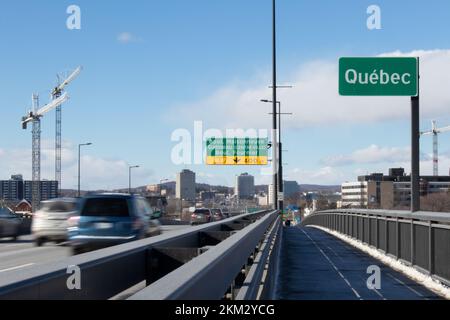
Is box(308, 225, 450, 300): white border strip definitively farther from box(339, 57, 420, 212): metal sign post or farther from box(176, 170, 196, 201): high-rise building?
box(176, 170, 196, 201): high-rise building

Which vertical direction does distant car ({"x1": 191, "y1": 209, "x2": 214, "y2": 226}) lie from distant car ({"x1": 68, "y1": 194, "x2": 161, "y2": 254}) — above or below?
below

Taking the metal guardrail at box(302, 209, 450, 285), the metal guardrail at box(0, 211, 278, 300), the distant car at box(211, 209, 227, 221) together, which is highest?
the metal guardrail at box(0, 211, 278, 300)

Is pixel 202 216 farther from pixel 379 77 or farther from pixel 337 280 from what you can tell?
pixel 337 280

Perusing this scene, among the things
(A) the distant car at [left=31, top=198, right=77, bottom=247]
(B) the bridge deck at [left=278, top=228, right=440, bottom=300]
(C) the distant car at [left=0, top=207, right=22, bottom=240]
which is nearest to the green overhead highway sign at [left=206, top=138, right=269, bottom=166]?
(C) the distant car at [left=0, top=207, right=22, bottom=240]

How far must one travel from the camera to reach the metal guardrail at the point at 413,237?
13.2 m

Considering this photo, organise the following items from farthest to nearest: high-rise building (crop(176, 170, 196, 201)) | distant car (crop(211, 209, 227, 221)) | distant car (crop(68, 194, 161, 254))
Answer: high-rise building (crop(176, 170, 196, 201)) < distant car (crop(211, 209, 227, 221)) < distant car (crop(68, 194, 161, 254))

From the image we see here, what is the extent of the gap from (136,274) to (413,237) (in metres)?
10.5

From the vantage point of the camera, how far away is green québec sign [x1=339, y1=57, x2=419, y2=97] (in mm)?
18086

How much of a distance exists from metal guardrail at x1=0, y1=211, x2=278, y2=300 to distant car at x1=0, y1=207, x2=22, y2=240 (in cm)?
2458

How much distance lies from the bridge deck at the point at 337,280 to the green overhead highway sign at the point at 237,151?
2961cm

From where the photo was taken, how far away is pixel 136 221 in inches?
690

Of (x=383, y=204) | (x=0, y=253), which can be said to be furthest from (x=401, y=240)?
(x=383, y=204)
